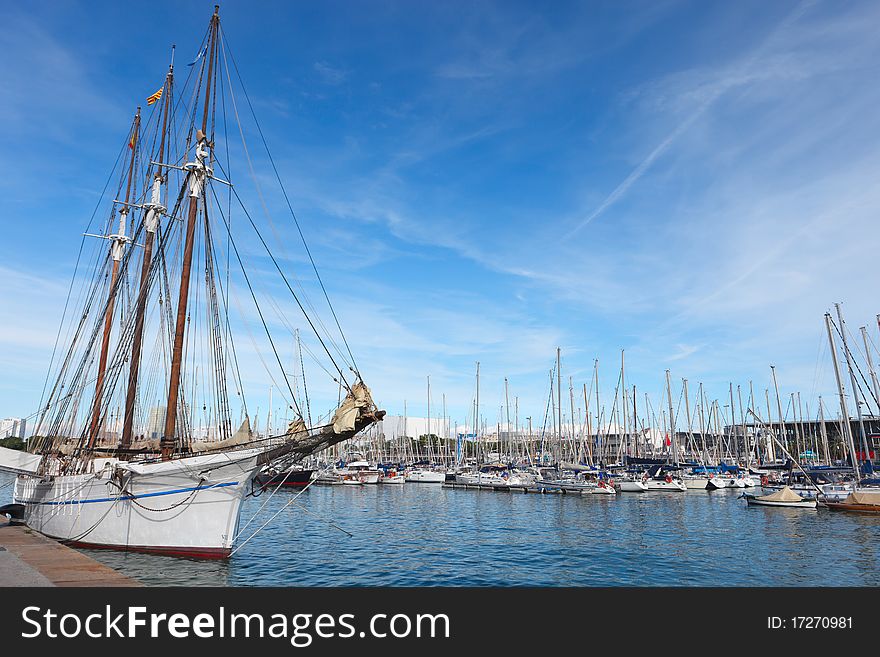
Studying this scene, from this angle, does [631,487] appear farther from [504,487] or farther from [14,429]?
[14,429]

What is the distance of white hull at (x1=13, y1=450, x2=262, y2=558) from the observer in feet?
72.0

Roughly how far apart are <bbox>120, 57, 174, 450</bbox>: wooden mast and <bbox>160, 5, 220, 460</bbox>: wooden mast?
1.87 meters

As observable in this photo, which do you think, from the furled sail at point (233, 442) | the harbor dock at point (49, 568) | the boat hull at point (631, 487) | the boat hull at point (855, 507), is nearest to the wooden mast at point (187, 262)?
the furled sail at point (233, 442)

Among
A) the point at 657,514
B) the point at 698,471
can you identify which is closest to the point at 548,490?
the point at 657,514

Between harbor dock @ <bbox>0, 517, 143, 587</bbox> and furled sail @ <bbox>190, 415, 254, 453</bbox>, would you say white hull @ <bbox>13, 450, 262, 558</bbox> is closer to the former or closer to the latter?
furled sail @ <bbox>190, 415, 254, 453</bbox>

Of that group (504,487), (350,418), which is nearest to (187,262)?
(350,418)

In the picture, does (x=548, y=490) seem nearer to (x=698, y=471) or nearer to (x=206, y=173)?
(x=698, y=471)

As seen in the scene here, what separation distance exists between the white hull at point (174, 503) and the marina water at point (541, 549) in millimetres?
722

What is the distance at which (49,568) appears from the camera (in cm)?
1617

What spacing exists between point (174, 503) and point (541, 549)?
1898 cm

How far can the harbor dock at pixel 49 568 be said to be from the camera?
1399cm

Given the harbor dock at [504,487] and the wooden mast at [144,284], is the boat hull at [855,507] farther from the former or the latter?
the wooden mast at [144,284]
